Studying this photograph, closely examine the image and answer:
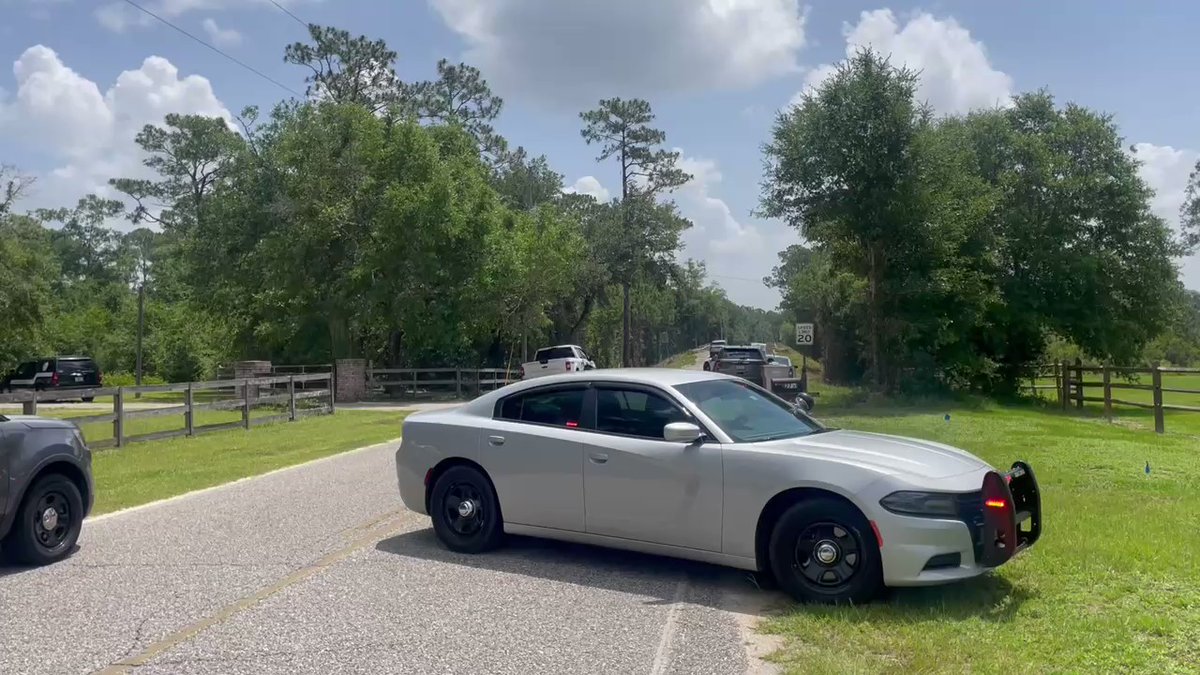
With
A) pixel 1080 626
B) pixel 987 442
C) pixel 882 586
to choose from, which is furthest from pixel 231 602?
pixel 987 442

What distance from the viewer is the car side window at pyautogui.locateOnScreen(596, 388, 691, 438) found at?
298 inches

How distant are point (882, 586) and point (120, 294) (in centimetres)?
8796

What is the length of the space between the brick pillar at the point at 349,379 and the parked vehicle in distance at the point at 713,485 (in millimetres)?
28010

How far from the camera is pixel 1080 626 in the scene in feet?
19.1

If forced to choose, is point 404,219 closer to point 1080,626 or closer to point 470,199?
point 470,199

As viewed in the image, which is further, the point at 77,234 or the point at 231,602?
the point at 77,234

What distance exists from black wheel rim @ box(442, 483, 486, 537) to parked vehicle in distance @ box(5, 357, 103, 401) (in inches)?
1425


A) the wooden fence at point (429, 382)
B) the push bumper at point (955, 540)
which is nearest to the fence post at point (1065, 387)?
the wooden fence at point (429, 382)

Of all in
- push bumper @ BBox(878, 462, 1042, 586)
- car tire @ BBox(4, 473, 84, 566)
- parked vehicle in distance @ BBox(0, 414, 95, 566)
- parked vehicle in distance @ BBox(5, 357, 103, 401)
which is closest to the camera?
push bumper @ BBox(878, 462, 1042, 586)

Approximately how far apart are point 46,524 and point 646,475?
477 cm

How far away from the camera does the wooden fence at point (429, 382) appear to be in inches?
1506

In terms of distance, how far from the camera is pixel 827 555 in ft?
21.5

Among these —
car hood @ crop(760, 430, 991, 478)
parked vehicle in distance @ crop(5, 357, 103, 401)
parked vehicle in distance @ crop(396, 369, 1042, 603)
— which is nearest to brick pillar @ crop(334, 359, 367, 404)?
parked vehicle in distance @ crop(5, 357, 103, 401)

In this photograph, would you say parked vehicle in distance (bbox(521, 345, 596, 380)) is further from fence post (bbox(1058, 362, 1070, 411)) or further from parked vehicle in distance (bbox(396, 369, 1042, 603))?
parked vehicle in distance (bbox(396, 369, 1042, 603))
